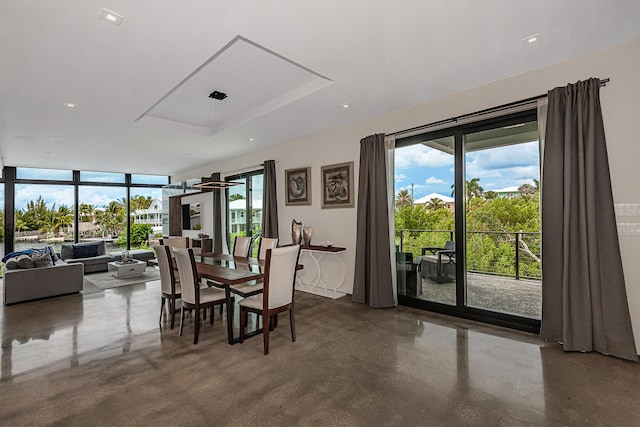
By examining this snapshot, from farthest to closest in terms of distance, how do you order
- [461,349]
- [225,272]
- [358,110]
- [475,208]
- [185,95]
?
[358,110], [185,95], [475,208], [225,272], [461,349]

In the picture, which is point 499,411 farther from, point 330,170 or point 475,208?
point 330,170

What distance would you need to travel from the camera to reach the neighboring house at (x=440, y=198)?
4031mm

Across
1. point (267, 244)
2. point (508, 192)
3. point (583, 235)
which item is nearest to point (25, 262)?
point (267, 244)

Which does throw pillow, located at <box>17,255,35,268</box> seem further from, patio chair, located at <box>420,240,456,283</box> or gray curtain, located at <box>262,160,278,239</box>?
Answer: patio chair, located at <box>420,240,456,283</box>

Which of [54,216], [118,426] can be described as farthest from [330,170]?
[54,216]

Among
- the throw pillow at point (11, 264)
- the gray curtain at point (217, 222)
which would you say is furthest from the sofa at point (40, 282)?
the gray curtain at point (217, 222)

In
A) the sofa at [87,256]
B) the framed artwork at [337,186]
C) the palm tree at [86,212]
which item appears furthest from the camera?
the palm tree at [86,212]

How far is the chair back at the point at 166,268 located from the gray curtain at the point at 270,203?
99.1 inches

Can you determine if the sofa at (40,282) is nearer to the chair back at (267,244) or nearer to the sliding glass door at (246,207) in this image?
the sliding glass door at (246,207)

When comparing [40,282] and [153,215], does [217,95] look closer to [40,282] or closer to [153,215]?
[40,282]

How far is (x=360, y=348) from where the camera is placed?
3.10m

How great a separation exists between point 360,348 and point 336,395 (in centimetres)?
85

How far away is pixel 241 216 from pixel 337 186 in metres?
3.35

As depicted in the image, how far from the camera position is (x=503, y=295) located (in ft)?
12.3
